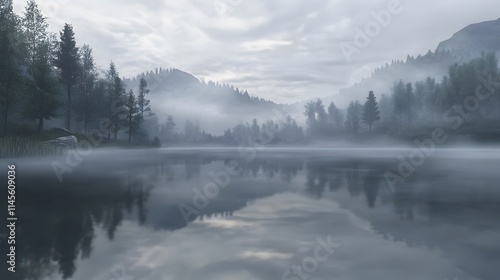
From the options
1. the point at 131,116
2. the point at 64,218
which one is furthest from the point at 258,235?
the point at 131,116

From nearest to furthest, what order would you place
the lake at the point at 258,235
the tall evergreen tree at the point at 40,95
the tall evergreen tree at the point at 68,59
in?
the lake at the point at 258,235
the tall evergreen tree at the point at 40,95
the tall evergreen tree at the point at 68,59

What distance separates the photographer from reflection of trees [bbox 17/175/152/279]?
762 centimetres

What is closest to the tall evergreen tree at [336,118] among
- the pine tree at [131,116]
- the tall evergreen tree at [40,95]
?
the pine tree at [131,116]

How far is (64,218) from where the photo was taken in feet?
38.1

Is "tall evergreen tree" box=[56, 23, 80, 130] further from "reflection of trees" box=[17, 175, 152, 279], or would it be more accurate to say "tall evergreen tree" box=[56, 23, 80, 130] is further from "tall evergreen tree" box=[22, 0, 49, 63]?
"reflection of trees" box=[17, 175, 152, 279]

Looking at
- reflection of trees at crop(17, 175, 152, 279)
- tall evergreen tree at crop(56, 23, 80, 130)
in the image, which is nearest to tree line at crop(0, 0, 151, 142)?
tall evergreen tree at crop(56, 23, 80, 130)

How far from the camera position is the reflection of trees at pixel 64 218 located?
762cm

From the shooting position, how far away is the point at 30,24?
220ft

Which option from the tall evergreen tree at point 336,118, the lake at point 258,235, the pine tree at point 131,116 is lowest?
the lake at point 258,235

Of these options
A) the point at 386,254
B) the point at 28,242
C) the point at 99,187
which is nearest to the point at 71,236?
the point at 28,242

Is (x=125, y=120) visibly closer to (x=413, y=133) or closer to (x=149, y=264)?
(x=149, y=264)

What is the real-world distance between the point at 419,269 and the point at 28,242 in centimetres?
1013

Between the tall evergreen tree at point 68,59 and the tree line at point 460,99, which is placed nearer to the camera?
the tall evergreen tree at point 68,59

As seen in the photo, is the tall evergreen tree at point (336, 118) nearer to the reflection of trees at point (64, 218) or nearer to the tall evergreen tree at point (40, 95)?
the tall evergreen tree at point (40, 95)
